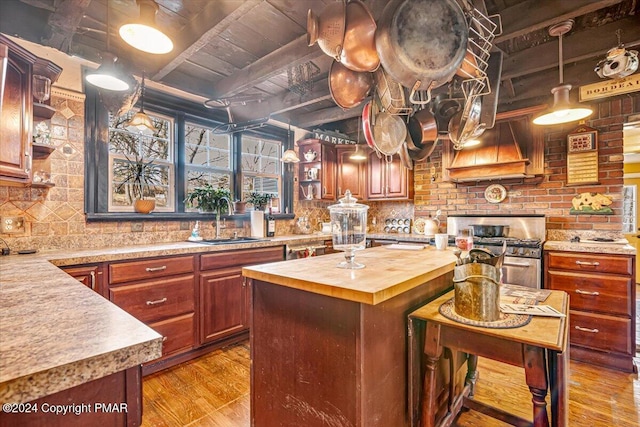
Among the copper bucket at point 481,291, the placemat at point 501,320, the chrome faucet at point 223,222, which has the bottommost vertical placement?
the placemat at point 501,320

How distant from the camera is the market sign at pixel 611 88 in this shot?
2447mm

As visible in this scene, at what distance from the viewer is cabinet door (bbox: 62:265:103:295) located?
1.95 meters

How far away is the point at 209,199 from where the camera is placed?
3.09 metres

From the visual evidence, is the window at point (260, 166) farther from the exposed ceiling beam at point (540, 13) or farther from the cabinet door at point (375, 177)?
the exposed ceiling beam at point (540, 13)

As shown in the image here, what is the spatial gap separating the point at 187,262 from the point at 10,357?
1.95 metres

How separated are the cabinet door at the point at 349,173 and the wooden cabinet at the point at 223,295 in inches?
77.4

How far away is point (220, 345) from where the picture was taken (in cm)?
272

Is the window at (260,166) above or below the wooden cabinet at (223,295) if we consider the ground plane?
above

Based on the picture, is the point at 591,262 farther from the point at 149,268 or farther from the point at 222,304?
the point at 149,268

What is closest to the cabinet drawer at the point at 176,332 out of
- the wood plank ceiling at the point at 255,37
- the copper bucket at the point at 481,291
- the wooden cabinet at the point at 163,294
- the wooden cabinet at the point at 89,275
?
the wooden cabinet at the point at 163,294

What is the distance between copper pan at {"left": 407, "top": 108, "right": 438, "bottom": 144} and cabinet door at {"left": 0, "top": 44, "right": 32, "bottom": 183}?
8.37 ft

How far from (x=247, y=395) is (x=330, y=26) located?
7.64 feet

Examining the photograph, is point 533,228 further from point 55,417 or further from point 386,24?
point 55,417

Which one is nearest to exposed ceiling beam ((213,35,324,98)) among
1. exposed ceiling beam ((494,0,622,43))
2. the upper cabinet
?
exposed ceiling beam ((494,0,622,43))
